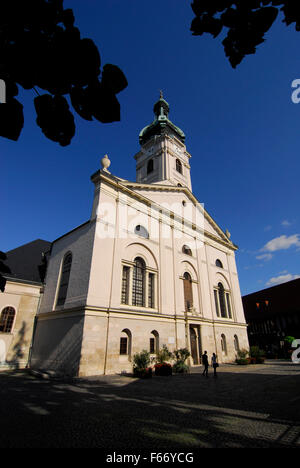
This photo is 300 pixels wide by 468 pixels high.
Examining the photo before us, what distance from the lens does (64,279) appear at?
1891 cm

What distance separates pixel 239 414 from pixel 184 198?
22.6m

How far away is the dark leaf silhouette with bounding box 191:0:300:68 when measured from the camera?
1836mm

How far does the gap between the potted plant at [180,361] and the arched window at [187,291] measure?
416cm

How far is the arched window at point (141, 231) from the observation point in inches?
805

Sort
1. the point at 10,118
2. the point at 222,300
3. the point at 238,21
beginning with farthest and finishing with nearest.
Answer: the point at 222,300
the point at 238,21
the point at 10,118

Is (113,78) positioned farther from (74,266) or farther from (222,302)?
(222,302)

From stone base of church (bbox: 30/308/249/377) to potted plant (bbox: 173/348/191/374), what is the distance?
23.8 inches

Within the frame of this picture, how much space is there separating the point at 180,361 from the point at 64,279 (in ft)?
35.8

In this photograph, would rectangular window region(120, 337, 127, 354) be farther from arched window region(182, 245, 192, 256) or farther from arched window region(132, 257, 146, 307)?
arched window region(182, 245, 192, 256)

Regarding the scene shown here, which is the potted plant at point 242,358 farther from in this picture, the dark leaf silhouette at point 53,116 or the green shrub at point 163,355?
the dark leaf silhouette at point 53,116

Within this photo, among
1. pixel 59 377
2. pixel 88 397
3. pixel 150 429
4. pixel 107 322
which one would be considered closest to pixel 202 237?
pixel 107 322

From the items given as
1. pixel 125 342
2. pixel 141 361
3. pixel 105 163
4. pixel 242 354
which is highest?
pixel 105 163

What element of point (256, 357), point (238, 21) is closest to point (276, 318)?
point (256, 357)
